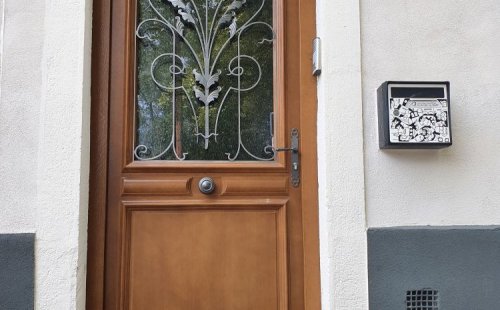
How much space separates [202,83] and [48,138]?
89 centimetres

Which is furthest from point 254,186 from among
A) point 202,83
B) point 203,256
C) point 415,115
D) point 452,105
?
point 452,105

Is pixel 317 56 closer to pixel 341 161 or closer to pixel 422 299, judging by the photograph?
pixel 341 161

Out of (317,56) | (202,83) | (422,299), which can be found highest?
(317,56)

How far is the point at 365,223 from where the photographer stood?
2223mm

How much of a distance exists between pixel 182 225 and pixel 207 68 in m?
0.93

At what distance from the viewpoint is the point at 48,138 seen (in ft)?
7.05

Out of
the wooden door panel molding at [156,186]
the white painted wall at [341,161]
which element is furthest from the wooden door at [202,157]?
the white painted wall at [341,161]

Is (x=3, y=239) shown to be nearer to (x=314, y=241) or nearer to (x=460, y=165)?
(x=314, y=241)

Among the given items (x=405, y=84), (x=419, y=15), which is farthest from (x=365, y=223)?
(x=419, y=15)

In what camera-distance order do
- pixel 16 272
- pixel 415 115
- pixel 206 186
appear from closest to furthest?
pixel 16 272 → pixel 415 115 → pixel 206 186

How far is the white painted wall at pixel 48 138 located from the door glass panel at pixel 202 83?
35cm

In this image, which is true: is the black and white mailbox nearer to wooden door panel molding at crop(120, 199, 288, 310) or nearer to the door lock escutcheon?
the door lock escutcheon

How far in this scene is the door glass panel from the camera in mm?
2395

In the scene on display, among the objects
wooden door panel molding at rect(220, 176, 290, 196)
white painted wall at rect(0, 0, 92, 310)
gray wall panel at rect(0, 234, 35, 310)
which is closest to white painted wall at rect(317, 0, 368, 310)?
wooden door panel molding at rect(220, 176, 290, 196)
